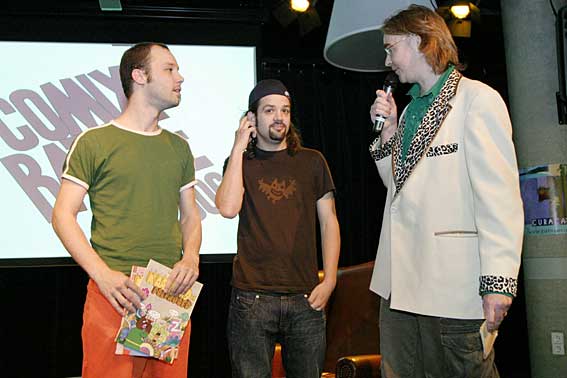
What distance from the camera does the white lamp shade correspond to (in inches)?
80.2

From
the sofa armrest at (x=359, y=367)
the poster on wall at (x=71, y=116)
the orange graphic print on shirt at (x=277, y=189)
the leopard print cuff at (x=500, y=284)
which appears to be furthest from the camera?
the poster on wall at (x=71, y=116)

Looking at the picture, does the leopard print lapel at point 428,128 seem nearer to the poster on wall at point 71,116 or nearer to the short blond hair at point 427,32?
the short blond hair at point 427,32

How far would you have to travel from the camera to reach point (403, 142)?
208 centimetres

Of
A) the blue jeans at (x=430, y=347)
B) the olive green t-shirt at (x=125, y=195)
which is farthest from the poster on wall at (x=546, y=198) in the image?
the olive green t-shirt at (x=125, y=195)

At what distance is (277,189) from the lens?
8.84 feet

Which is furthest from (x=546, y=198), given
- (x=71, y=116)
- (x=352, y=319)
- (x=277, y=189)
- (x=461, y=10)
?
(x=71, y=116)

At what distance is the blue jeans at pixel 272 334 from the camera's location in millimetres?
2520

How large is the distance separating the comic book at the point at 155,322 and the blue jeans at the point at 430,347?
0.68 m

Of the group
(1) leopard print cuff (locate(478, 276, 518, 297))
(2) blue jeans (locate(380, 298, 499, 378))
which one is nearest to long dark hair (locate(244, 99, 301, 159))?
(2) blue jeans (locate(380, 298, 499, 378))

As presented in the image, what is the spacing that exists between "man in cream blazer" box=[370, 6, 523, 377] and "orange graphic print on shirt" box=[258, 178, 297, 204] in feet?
2.19

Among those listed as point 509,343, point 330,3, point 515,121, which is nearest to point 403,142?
point 515,121

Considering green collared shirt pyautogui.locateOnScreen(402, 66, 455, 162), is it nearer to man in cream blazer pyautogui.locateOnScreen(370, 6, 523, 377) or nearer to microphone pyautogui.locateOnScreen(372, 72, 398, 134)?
man in cream blazer pyautogui.locateOnScreen(370, 6, 523, 377)

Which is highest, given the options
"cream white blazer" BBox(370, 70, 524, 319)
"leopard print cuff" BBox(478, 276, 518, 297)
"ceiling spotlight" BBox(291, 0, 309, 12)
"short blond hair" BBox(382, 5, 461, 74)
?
"ceiling spotlight" BBox(291, 0, 309, 12)

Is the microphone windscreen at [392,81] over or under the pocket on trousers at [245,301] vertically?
over
